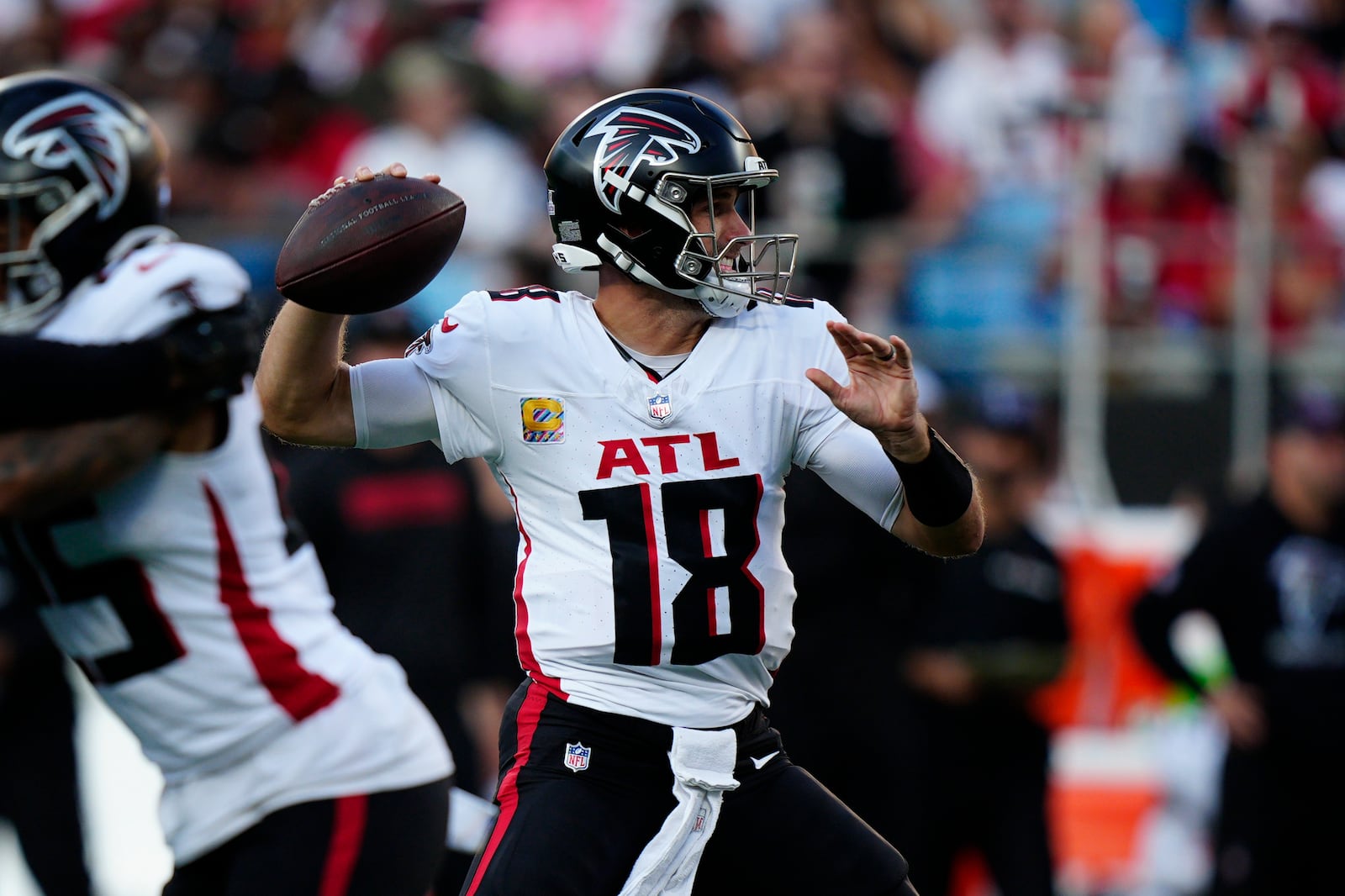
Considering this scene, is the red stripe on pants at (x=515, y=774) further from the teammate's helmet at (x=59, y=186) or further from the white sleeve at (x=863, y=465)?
the teammate's helmet at (x=59, y=186)

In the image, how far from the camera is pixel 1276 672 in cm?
693

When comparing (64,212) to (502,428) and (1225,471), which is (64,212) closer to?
(502,428)

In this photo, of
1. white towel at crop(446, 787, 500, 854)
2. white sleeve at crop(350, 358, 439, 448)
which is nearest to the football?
white sleeve at crop(350, 358, 439, 448)

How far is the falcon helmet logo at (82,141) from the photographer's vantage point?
3.65 meters

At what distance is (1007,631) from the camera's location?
7160 mm

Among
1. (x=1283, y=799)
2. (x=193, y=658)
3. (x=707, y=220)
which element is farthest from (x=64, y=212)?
(x=1283, y=799)

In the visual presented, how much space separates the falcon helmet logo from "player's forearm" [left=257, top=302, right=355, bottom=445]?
639mm

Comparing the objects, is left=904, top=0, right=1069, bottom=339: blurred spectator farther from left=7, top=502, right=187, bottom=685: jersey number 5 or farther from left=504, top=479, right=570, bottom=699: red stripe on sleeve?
left=7, top=502, right=187, bottom=685: jersey number 5

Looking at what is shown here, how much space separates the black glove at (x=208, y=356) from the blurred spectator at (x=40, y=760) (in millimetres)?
1953

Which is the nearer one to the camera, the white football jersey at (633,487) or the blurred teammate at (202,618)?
the white football jersey at (633,487)

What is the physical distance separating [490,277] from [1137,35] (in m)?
4.09

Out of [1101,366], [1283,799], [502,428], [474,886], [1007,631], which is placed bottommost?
[1283,799]

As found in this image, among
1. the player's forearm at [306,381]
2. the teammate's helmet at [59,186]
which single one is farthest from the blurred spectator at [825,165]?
the player's forearm at [306,381]

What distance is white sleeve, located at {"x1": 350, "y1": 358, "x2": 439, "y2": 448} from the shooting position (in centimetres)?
335
